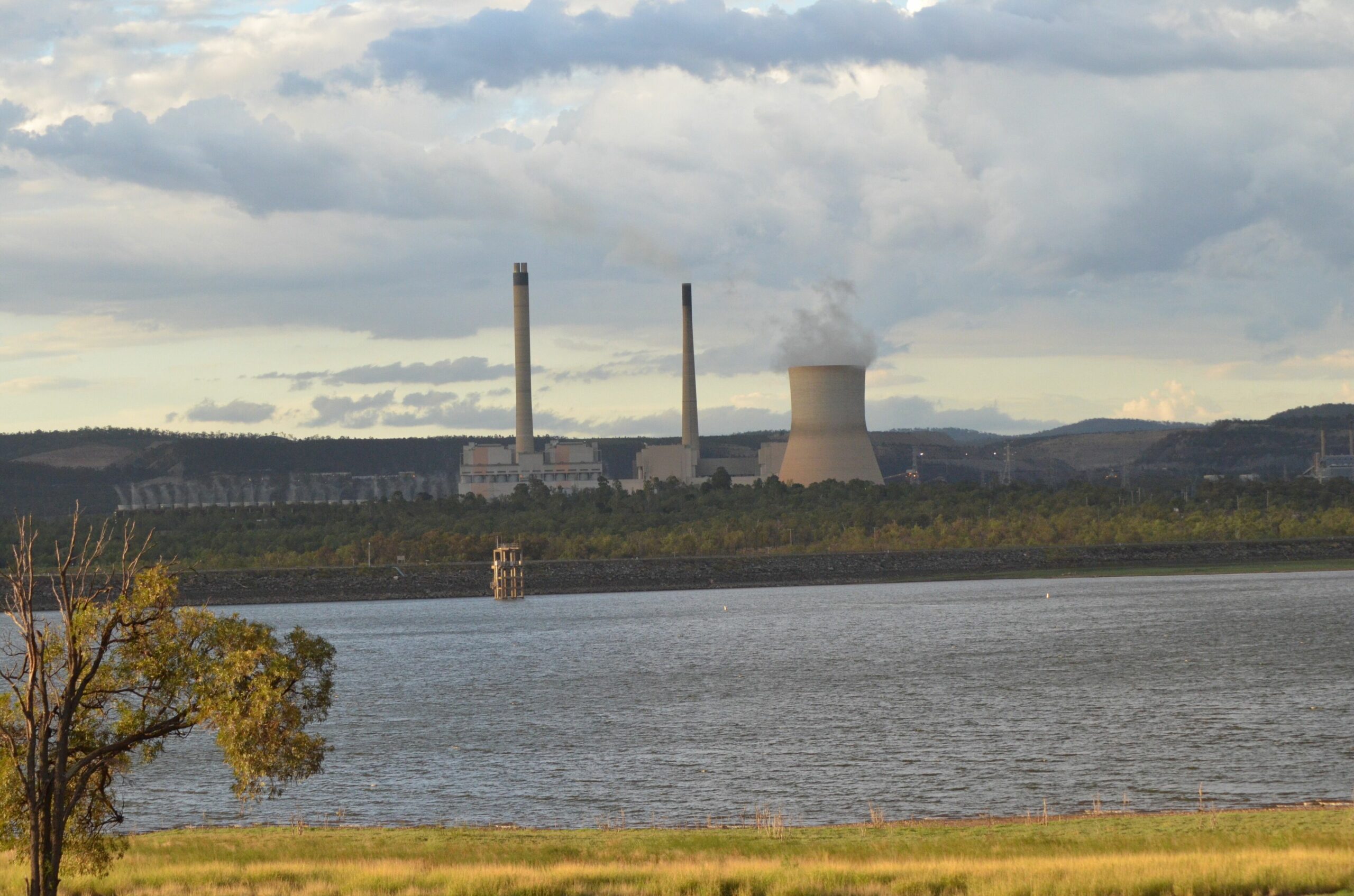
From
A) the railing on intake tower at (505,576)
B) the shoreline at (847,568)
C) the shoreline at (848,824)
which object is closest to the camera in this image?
the shoreline at (848,824)

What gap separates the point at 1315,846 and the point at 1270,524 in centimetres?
12055

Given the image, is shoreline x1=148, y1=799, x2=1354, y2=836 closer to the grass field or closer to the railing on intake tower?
the grass field

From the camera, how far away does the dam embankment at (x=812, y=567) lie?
12162 cm

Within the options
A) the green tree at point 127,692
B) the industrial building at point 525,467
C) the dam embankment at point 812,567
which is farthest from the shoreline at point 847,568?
the green tree at point 127,692

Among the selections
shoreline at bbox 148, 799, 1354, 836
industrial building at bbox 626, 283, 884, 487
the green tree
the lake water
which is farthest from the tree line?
the green tree

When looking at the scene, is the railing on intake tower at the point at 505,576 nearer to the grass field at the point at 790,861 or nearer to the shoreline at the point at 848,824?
the shoreline at the point at 848,824

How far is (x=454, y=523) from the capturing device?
461ft

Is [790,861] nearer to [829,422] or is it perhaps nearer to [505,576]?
[829,422]

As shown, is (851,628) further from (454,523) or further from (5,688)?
(454,523)

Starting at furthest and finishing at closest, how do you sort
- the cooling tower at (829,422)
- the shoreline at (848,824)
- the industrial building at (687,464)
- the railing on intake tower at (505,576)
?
the industrial building at (687,464) → the railing on intake tower at (505,576) → the cooling tower at (829,422) → the shoreline at (848,824)

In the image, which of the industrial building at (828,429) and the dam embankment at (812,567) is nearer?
the industrial building at (828,429)

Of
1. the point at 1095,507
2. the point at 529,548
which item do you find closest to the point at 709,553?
the point at 529,548

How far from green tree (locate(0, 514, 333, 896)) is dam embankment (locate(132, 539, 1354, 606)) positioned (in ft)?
344

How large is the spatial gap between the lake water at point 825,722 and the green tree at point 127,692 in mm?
11597
